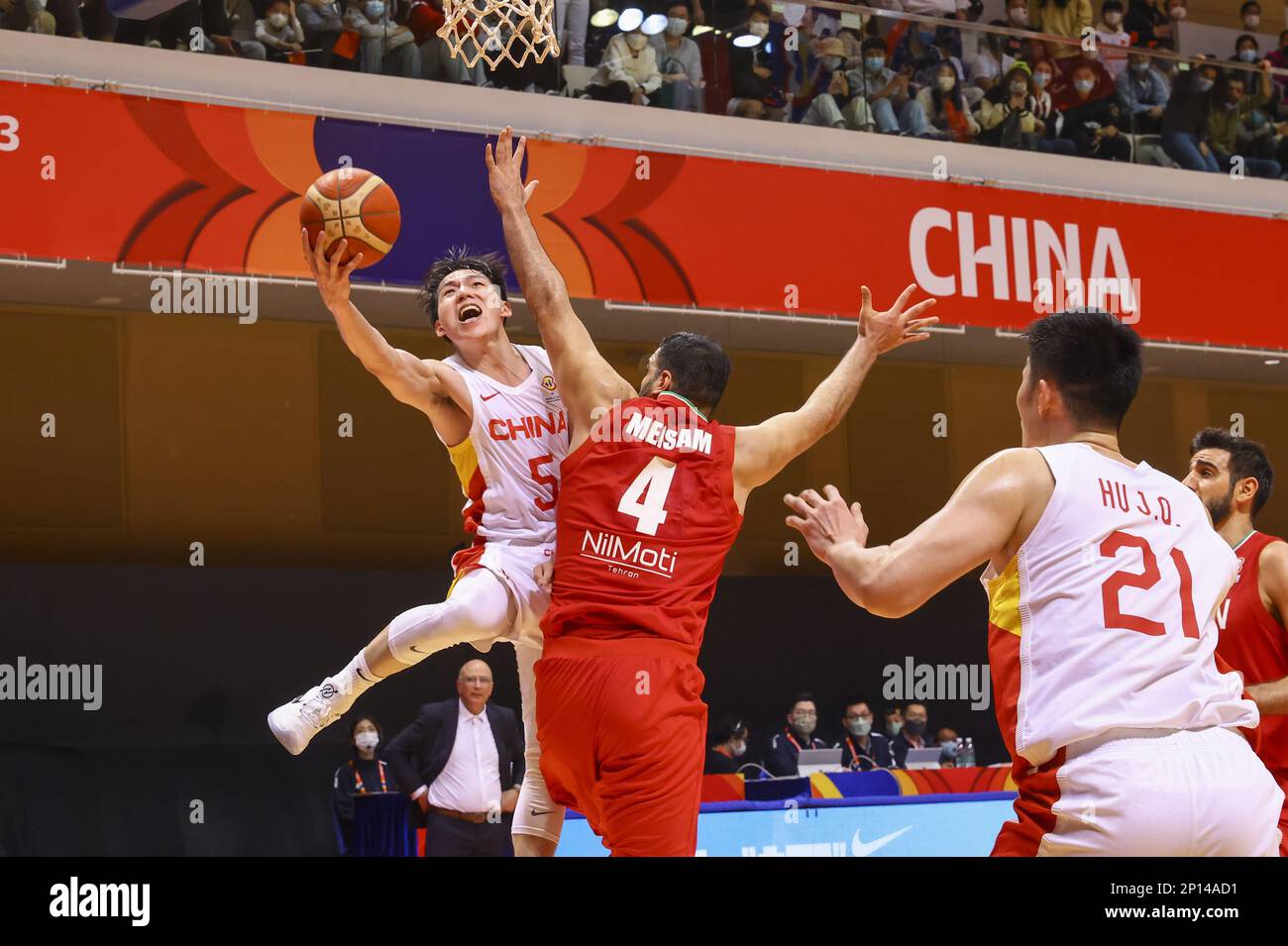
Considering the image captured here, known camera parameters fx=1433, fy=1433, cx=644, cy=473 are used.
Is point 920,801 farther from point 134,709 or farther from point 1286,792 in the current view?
point 134,709

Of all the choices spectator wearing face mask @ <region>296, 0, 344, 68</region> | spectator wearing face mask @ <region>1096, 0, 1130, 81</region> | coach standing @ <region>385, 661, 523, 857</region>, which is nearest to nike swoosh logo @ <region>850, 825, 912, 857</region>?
coach standing @ <region>385, 661, 523, 857</region>

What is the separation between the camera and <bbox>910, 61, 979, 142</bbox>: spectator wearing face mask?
11914 mm

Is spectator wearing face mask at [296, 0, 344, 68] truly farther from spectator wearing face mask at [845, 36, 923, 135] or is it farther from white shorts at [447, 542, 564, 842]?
white shorts at [447, 542, 564, 842]

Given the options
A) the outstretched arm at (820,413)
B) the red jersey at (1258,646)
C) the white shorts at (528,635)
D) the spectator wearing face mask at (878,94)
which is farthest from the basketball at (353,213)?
the spectator wearing face mask at (878,94)

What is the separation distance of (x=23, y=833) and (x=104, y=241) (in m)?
3.89

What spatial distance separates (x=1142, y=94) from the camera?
12633 mm

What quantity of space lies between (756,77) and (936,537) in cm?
896

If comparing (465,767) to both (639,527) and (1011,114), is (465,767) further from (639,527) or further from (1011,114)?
(1011,114)

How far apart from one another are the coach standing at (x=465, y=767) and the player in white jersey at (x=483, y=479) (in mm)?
3990

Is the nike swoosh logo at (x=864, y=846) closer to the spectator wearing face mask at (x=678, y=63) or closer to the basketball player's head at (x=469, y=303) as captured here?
the basketball player's head at (x=469, y=303)

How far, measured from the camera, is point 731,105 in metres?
11.1

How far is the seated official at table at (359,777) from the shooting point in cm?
931

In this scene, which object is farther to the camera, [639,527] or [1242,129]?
[1242,129]
